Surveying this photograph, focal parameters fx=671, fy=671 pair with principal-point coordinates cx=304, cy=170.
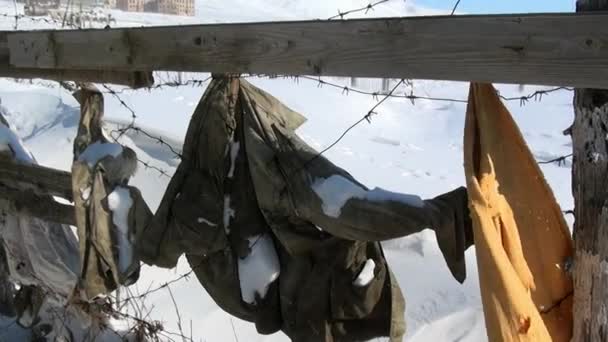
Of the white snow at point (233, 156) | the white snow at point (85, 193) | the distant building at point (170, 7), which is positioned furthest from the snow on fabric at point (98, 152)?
the distant building at point (170, 7)

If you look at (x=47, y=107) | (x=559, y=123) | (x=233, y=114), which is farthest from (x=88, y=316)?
(x=559, y=123)

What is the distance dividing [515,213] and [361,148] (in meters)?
8.95

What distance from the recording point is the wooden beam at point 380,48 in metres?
1.24

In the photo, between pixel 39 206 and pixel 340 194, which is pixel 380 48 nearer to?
pixel 340 194

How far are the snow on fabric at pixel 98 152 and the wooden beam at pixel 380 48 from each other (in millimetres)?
310

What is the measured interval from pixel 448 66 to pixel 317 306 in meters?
0.90

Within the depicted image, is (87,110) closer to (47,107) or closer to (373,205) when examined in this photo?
(373,205)

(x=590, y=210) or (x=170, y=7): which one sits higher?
(x=170, y=7)

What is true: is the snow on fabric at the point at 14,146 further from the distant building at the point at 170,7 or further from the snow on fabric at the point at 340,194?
the distant building at the point at 170,7

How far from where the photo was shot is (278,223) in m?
2.01

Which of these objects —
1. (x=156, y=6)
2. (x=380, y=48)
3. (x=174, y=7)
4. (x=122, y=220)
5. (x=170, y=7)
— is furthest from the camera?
(x=156, y=6)

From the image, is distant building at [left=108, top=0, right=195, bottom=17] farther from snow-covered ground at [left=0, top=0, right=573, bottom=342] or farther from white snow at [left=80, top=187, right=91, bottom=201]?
white snow at [left=80, top=187, right=91, bottom=201]

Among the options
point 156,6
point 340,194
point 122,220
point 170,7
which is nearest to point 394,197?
point 340,194

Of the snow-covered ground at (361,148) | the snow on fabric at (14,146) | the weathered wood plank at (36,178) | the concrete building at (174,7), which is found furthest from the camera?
the concrete building at (174,7)
